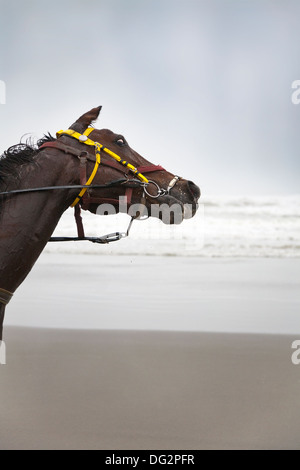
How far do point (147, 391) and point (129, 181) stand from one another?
2235 mm

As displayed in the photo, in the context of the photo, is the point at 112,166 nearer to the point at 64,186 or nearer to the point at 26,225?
the point at 64,186

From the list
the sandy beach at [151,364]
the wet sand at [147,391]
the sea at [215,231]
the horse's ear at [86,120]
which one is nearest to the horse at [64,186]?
the horse's ear at [86,120]

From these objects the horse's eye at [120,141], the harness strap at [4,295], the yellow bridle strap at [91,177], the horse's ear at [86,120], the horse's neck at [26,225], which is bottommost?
the harness strap at [4,295]

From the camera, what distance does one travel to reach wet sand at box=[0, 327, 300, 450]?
157 inches

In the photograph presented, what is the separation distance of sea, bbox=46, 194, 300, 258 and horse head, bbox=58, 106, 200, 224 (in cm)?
1011

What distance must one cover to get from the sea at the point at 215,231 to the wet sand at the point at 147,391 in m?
7.25

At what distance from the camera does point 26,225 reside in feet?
10.1

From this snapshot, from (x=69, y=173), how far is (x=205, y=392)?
2483 mm

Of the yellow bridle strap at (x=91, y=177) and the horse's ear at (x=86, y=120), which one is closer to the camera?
the yellow bridle strap at (x=91, y=177)

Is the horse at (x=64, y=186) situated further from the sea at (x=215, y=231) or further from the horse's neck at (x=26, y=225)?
the sea at (x=215, y=231)

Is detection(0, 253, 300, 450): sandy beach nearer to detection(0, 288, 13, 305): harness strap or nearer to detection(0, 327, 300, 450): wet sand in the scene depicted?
detection(0, 327, 300, 450): wet sand

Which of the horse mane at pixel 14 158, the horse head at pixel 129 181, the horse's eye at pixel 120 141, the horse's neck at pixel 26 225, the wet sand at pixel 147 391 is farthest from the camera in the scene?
the wet sand at pixel 147 391

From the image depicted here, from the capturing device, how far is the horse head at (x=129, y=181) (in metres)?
3.31
